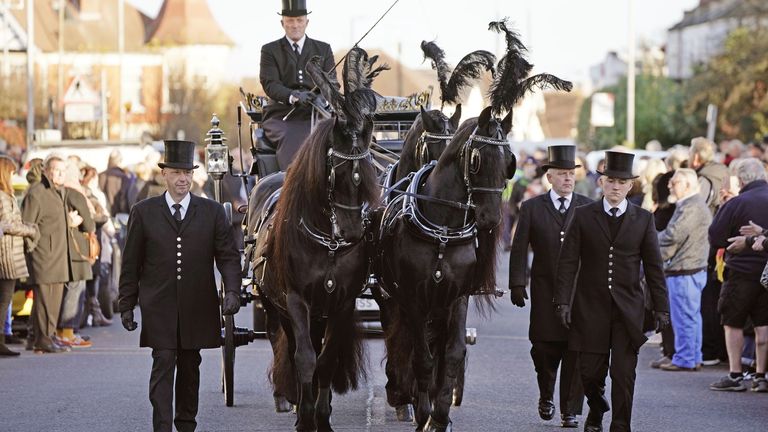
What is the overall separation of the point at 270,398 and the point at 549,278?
9.36 ft

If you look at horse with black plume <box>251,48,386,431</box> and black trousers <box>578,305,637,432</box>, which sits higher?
horse with black plume <box>251,48,386,431</box>

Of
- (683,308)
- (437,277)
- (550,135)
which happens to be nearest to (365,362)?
(437,277)

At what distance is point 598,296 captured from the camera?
35.7 feet

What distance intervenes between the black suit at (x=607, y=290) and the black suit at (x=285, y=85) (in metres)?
3.03

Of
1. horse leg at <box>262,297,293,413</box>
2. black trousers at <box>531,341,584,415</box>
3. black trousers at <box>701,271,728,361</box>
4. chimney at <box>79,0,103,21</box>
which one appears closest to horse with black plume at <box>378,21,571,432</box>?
black trousers at <box>531,341,584,415</box>

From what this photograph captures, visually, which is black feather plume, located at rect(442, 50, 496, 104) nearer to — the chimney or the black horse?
the black horse

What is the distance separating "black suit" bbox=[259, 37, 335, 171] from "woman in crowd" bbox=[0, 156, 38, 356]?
13.5ft

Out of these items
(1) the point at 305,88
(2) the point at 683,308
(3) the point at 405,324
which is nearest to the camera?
(3) the point at 405,324

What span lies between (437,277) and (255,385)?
4019 mm

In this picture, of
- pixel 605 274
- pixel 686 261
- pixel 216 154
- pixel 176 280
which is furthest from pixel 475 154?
pixel 686 261

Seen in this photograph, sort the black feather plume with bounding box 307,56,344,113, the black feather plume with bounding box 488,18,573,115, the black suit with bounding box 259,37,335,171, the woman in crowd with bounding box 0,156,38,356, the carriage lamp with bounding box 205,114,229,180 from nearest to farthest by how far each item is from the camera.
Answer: the black feather plume with bounding box 307,56,344,113 → the black feather plume with bounding box 488,18,573,115 → the black suit with bounding box 259,37,335,171 → the carriage lamp with bounding box 205,114,229,180 → the woman in crowd with bounding box 0,156,38,356

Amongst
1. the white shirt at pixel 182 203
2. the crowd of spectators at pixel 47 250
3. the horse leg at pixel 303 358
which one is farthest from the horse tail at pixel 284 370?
the crowd of spectators at pixel 47 250

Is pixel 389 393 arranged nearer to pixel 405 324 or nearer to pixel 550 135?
pixel 405 324

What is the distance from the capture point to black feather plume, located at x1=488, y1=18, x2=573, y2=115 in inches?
422
